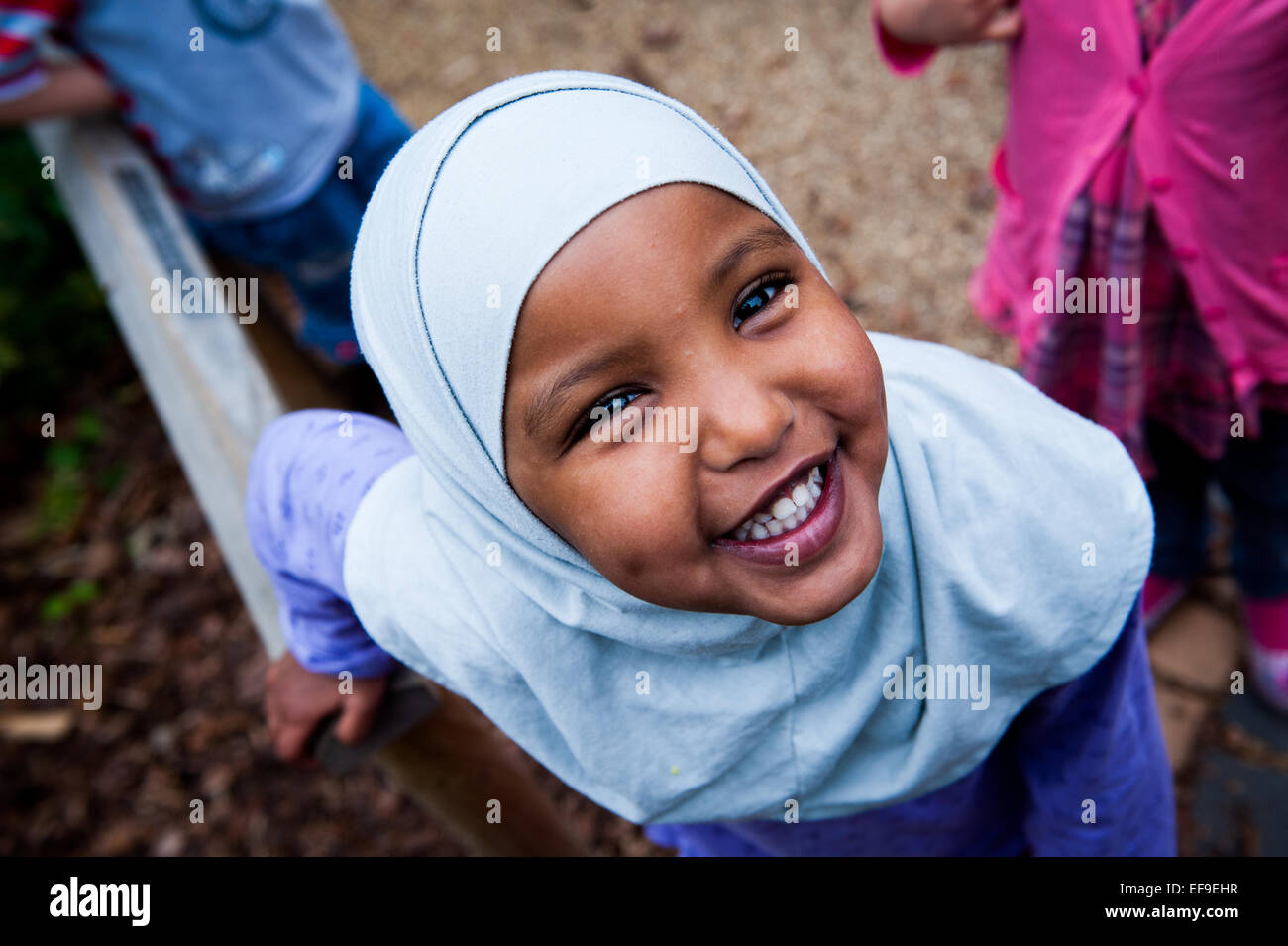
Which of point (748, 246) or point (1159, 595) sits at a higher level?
point (748, 246)

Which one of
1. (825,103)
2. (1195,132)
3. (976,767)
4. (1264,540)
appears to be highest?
(825,103)

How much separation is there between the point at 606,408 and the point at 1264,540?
2046 millimetres

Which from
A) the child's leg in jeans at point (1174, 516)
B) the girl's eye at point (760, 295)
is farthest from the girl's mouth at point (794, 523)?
the child's leg in jeans at point (1174, 516)

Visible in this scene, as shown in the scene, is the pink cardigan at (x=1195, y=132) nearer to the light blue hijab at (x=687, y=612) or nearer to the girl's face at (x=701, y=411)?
the light blue hijab at (x=687, y=612)

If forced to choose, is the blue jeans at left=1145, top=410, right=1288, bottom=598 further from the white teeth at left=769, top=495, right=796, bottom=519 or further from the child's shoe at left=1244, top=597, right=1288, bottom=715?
the white teeth at left=769, top=495, right=796, bottom=519

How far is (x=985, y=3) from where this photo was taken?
1.91 meters

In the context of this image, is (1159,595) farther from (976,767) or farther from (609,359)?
(609,359)

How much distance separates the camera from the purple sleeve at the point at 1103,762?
140 cm

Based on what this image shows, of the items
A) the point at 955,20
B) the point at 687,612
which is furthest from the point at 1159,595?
the point at 687,612

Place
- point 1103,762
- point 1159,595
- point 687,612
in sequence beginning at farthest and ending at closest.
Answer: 1. point 1159,595
2. point 1103,762
3. point 687,612

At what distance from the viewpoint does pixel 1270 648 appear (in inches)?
98.8

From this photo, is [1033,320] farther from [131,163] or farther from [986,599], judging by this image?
[131,163]
